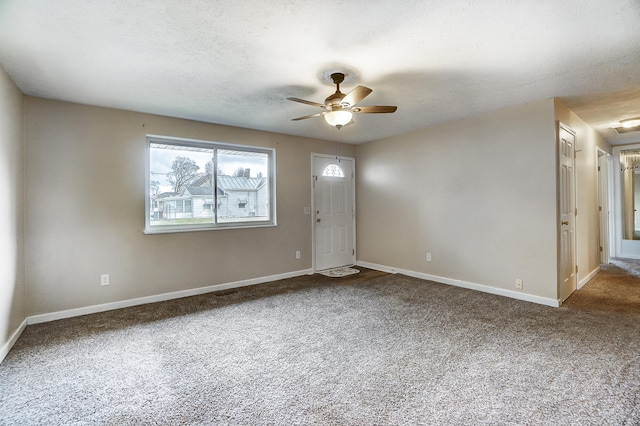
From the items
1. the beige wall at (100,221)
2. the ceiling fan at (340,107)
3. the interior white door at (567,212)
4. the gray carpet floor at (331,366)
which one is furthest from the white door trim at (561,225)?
the beige wall at (100,221)

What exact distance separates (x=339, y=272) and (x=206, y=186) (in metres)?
2.58

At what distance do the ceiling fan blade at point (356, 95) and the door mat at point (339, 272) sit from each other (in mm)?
3117

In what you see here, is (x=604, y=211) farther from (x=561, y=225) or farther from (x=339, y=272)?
(x=339, y=272)

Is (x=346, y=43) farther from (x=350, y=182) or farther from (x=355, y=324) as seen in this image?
(x=350, y=182)

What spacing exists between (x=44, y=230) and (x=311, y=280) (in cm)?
331

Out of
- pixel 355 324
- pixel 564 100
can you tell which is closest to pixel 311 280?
pixel 355 324

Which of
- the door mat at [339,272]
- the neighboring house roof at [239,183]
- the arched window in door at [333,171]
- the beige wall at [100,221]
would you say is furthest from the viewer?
the arched window in door at [333,171]

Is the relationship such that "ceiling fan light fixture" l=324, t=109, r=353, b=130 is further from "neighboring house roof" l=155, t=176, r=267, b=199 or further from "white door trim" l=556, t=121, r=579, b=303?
"white door trim" l=556, t=121, r=579, b=303

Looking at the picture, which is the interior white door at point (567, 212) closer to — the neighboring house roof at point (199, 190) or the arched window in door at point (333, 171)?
the arched window in door at point (333, 171)

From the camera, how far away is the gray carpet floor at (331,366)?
180 centimetres

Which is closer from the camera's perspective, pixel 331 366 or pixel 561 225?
pixel 331 366

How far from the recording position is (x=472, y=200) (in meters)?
4.30

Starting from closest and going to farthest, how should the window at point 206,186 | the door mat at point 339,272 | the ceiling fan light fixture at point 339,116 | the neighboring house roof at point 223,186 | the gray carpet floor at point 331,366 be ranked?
the gray carpet floor at point 331,366 → the ceiling fan light fixture at point 339,116 → the window at point 206,186 → the neighboring house roof at point 223,186 → the door mat at point 339,272

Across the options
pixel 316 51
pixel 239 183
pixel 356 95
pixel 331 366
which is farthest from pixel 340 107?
pixel 239 183
